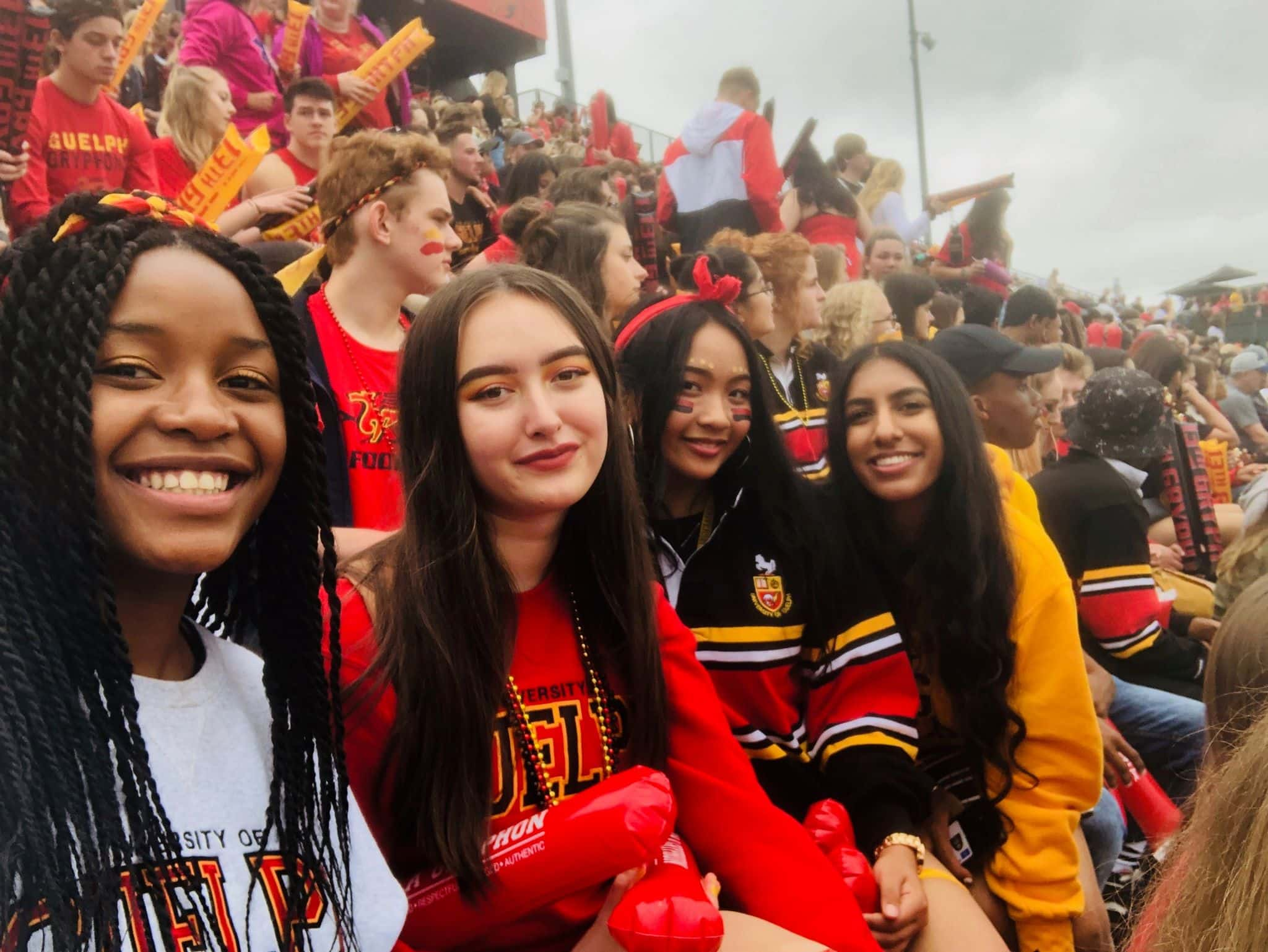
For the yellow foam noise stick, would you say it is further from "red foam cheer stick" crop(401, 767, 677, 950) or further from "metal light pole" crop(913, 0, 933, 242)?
"metal light pole" crop(913, 0, 933, 242)

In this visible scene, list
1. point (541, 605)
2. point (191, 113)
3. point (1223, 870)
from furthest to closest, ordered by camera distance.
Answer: point (191, 113) → point (541, 605) → point (1223, 870)

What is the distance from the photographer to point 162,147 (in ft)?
15.4

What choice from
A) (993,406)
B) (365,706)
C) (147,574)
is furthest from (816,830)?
(993,406)

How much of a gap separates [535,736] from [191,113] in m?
4.07

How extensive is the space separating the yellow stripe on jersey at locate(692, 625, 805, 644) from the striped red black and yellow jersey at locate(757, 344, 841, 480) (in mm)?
1218

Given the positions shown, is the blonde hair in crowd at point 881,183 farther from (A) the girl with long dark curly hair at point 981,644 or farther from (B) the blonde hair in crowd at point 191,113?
(A) the girl with long dark curly hair at point 981,644

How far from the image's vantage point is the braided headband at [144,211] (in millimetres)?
1137

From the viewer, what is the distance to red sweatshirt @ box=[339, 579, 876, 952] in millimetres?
1559

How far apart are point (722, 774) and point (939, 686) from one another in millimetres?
863

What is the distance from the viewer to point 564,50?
16812 millimetres

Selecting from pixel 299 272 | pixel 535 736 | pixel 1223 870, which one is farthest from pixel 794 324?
pixel 1223 870

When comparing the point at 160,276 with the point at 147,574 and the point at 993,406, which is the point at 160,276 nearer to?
the point at 147,574

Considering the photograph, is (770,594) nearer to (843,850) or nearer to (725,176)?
(843,850)

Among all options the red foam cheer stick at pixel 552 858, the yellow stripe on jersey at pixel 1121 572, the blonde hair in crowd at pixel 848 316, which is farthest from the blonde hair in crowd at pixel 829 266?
the red foam cheer stick at pixel 552 858
